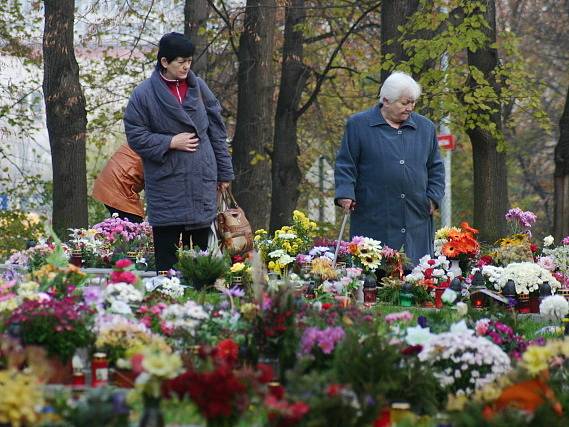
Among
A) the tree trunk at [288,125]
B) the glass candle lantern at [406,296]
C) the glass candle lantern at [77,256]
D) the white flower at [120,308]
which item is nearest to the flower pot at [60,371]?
the white flower at [120,308]

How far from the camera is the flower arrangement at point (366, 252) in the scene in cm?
1116

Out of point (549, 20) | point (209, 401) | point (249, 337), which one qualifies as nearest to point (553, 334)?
point (249, 337)

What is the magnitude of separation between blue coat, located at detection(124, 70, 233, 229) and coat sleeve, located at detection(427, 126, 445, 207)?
1754 millimetres

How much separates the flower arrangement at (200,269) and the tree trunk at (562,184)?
30.3 ft

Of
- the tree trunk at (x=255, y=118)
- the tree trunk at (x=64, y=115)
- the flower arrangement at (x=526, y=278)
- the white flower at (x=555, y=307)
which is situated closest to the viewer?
the white flower at (x=555, y=307)

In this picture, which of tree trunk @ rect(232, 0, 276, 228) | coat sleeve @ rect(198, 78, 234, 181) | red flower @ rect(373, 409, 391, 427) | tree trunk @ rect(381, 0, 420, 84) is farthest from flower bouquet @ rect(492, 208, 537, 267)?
tree trunk @ rect(232, 0, 276, 228)

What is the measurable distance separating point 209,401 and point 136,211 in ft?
Result: 36.6

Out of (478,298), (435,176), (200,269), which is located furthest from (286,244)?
(478,298)

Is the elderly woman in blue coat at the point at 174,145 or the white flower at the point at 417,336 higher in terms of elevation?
the elderly woman in blue coat at the point at 174,145

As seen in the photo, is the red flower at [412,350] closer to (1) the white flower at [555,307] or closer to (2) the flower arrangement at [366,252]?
(1) the white flower at [555,307]

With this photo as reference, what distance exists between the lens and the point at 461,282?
11.2 m

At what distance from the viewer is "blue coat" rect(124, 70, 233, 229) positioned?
10.7 metres

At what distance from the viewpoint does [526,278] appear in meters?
10.7

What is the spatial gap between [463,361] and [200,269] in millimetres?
3983
